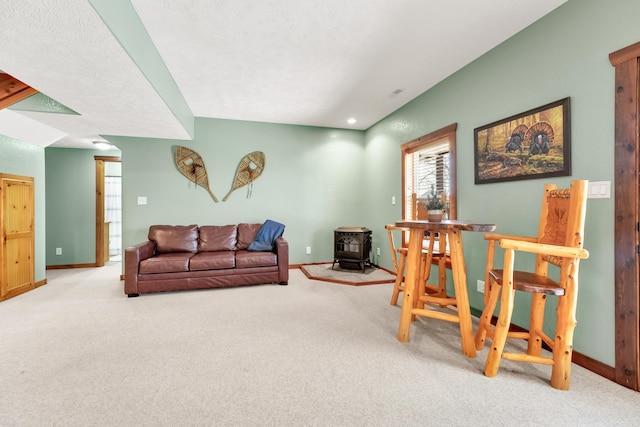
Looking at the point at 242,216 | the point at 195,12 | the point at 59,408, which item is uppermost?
the point at 195,12

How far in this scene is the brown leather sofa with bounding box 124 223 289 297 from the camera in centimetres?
354

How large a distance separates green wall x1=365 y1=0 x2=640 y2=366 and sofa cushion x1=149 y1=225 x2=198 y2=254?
3683 mm

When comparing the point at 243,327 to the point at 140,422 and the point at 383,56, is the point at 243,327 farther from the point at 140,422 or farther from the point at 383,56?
the point at 383,56

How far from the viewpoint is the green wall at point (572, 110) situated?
6.04ft

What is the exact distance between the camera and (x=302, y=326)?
102 inches

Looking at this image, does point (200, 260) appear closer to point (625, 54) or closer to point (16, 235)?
point (16, 235)

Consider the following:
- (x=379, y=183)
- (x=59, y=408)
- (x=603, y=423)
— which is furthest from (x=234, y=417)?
(x=379, y=183)

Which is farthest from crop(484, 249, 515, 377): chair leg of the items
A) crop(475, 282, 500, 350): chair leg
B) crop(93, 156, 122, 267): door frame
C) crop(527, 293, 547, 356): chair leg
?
crop(93, 156, 122, 267): door frame

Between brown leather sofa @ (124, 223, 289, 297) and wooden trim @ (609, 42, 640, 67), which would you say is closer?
wooden trim @ (609, 42, 640, 67)

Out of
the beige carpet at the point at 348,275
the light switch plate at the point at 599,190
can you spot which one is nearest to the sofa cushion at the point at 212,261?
the beige carpet at the point at 348,275

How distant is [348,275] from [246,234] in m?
1.74

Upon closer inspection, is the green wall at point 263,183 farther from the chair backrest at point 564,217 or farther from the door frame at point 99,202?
the chair backrest at point 564,217

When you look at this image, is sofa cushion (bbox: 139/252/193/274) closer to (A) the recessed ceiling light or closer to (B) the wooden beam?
(B) the wooden beam

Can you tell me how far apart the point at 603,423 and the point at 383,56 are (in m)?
3.10
